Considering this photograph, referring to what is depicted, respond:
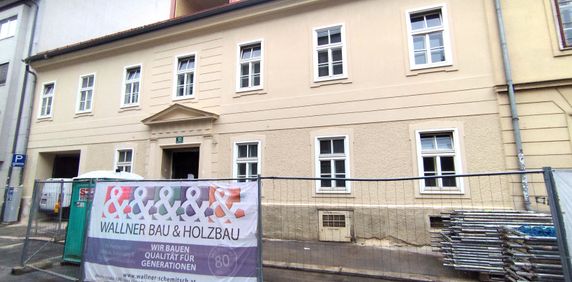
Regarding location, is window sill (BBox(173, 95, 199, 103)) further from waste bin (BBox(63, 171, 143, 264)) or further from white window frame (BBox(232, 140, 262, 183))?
waste bin (BBox(63, 171, 143, 264))

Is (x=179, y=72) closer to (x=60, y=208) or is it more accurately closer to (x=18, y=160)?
(x=60, y=208)

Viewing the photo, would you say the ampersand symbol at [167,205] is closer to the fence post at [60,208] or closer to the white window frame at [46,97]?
the fence post at [60,208]

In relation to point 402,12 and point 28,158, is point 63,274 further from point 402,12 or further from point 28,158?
point 28,158

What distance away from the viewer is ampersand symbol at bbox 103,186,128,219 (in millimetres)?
4895

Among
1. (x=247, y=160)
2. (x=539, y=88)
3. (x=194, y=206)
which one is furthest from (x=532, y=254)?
(x=247, y=160)

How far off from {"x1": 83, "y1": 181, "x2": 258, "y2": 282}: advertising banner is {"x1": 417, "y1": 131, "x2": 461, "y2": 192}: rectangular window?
584cm

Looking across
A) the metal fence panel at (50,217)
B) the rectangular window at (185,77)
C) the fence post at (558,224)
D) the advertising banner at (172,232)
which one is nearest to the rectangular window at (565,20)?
the fence post at (558,224)

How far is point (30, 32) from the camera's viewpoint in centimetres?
1631

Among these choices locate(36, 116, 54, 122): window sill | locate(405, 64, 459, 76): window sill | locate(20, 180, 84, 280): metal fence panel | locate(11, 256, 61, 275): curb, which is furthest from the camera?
locate(36, 116, 54, 122): window sill

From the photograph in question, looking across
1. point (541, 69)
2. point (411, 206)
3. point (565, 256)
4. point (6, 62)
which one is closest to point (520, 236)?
point (565, 256)

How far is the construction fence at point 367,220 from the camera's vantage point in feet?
20.6

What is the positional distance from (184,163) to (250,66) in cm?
461

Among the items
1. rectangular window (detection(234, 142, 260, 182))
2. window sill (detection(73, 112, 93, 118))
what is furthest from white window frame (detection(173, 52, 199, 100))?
window sill (detection(73, 112, 93, 118))

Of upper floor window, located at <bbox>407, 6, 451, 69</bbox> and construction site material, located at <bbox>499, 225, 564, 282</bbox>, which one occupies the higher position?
upper floor window, located at <bbox>407, 6, 451, 69</bbox>
